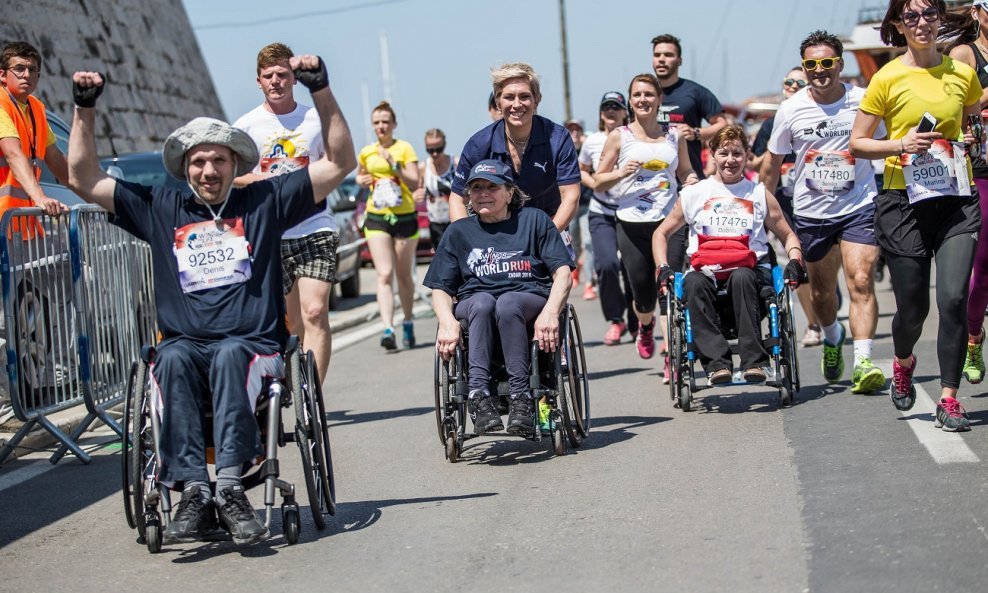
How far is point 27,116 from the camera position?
29.4 feet

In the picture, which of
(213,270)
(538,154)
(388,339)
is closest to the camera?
(213,270)

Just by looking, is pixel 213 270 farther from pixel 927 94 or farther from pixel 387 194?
pixel 387 194

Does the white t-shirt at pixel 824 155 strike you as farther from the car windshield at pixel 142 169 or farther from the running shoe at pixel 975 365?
the car windshield at pixel 142 169

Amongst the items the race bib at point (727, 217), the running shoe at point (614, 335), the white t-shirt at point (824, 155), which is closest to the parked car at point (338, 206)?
the running shoe at point (614, 335)

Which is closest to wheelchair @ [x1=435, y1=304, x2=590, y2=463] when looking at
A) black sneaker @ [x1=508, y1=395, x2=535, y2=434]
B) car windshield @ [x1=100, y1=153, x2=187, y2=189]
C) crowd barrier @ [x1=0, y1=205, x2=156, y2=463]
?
black sneaker @ [x1=508, y1=395, x2=535, y2=434]

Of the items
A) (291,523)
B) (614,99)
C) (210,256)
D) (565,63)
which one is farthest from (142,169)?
(565,63)

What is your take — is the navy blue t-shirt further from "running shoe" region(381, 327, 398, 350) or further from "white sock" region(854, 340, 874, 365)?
"running shoe" region(381, 327, 398, 350)

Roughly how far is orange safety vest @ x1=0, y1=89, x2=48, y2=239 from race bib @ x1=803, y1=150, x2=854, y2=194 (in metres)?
4.54

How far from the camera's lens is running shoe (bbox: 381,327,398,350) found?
12.6m

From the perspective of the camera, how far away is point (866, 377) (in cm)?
823

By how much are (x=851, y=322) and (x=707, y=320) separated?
3.18 ft

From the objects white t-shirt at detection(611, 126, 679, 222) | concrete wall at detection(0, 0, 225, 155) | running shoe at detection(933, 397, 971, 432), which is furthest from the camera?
concrete wall at detection(0, 0, 225, 155)

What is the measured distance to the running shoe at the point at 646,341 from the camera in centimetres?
1061

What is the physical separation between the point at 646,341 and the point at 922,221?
3.80 metres
